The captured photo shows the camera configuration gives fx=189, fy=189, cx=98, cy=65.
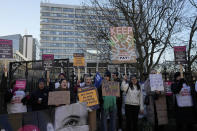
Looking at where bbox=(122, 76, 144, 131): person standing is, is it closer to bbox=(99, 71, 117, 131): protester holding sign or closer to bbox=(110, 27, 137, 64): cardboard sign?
bbox=(99, 71, 117, 131): protester holding sign

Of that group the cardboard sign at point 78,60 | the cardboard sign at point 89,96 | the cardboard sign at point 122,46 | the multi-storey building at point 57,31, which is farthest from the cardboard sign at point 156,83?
the multi-storey building at point 57,31

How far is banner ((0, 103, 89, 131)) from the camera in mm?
3753

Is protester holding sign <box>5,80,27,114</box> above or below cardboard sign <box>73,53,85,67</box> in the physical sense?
below

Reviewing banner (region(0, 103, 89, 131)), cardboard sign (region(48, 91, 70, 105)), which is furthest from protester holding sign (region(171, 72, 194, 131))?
cardboard sign (region(48, 91, 70, 105))

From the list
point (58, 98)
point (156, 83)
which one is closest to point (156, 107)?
point (156, 83)

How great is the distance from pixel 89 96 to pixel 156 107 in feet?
7.37

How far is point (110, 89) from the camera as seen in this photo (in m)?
5.41

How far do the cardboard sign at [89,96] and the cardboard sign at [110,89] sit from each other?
482 mm

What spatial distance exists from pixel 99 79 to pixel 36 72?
16.9 ft

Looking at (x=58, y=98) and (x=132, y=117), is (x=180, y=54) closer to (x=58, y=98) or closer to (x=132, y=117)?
(x=132, y=117)

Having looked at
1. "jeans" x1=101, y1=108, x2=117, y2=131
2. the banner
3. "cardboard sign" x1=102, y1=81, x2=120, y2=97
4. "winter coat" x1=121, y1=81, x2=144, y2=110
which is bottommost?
"jeans" x1=101, y1=108, x2=117, y2=131

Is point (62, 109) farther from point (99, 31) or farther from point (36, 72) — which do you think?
point (99, 31)

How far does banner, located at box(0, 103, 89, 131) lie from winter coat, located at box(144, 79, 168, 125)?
226 cm

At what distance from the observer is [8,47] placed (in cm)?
663
